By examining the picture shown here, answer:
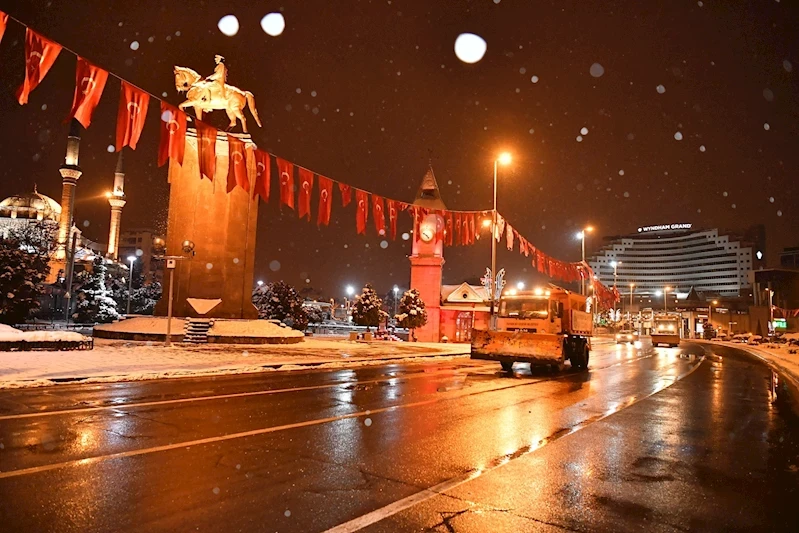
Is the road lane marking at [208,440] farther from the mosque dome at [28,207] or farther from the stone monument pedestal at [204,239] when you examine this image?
the mosque dome at [28,207]

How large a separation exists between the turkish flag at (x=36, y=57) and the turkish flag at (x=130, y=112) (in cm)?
180

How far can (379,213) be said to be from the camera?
74.0 feet

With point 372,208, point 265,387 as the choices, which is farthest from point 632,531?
point 372,208

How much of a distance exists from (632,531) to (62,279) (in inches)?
3353

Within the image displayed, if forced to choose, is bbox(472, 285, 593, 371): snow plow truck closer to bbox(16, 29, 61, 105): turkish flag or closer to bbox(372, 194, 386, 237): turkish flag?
bbox(372, 194, 386, 237): turkish flag

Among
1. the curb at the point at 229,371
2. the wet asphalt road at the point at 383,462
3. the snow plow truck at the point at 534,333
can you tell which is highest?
the snow plow truck at the point at 534,333

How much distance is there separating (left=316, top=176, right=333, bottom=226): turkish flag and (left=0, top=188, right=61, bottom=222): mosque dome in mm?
92241

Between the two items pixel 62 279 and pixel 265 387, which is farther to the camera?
pixel 62 279

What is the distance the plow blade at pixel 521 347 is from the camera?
19.4 metres

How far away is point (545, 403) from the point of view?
12.1 meters

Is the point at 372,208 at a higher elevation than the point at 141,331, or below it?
higher

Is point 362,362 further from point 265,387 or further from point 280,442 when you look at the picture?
point 280,442

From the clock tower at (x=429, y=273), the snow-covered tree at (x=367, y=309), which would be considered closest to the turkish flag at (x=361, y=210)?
the snow-covered tree at (x=367, y=309)

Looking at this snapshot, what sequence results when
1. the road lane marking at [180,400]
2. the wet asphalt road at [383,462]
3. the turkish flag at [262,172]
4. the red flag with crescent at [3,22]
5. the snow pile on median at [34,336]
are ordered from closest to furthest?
the wet asphalt road at [383,462] < the road lane marking at [180,400] < the red flag with crescent at [3,22] < the turkish flag at [262,172] < the snow pile on median at [34,336]
